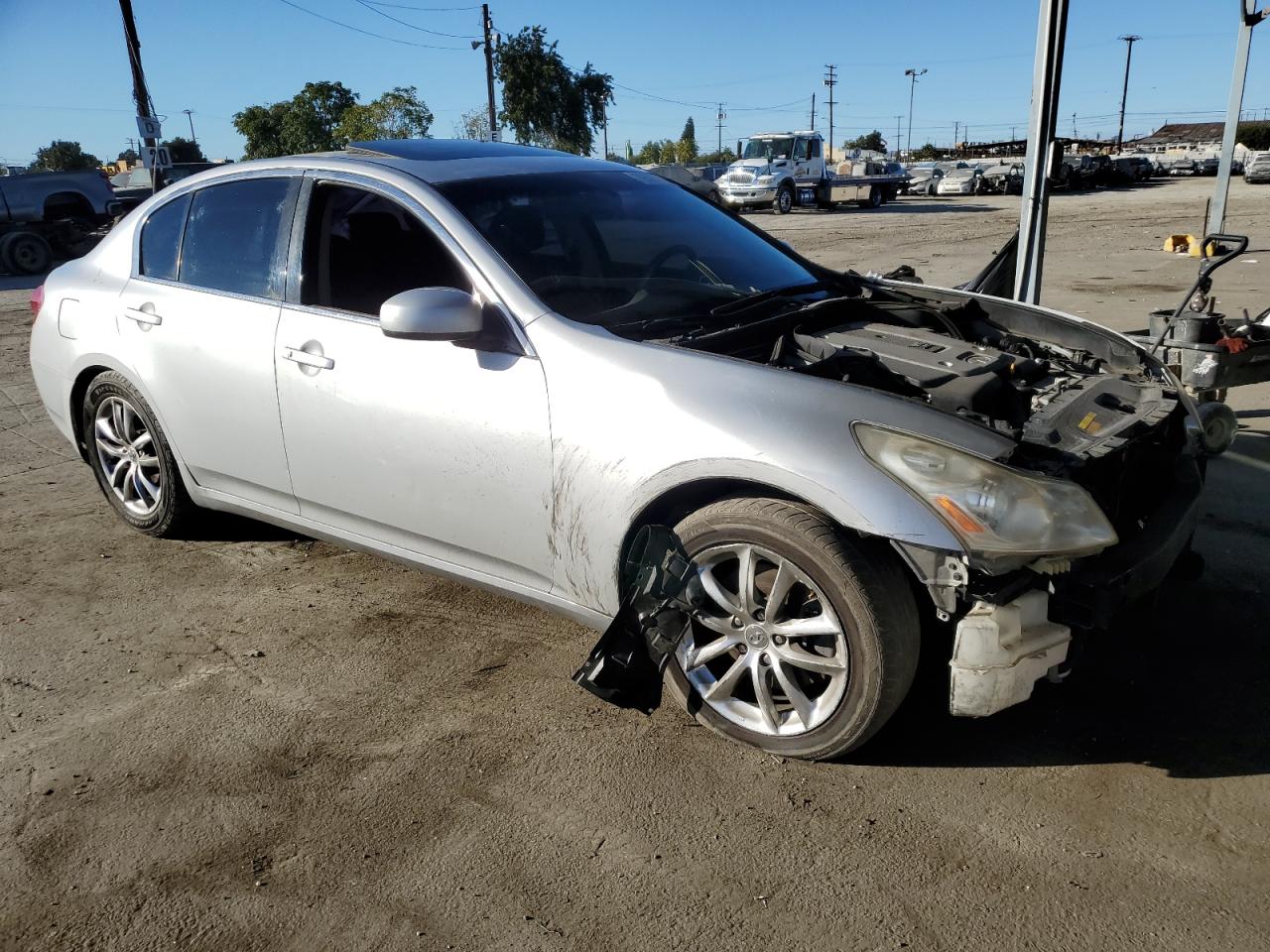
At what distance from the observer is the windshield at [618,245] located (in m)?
3.39

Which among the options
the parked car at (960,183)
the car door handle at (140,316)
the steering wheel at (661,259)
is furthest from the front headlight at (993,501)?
the parked car at (960,183)

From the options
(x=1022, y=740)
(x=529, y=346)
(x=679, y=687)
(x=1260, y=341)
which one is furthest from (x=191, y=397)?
(x=1260, y=341)

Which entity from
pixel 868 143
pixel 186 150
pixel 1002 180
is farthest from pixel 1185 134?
pixel 186 150

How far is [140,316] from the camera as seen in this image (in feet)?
13.9

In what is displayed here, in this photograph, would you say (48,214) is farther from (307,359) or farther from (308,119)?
(308,119)

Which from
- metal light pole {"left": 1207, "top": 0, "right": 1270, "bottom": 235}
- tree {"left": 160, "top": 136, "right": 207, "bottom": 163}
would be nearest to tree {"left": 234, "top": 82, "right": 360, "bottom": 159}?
tree {"left": 160, "top": 136, "right": 207, "bottom": 163}

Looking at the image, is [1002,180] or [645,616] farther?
[1002,180]

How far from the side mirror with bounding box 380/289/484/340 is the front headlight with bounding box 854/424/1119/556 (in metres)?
1.23

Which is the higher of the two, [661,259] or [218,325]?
[661,259]

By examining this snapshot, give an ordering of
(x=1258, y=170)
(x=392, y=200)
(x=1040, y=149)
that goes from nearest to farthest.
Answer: (x=392, y=200) < (x=1040, y=149) < (x=1258, y=170)

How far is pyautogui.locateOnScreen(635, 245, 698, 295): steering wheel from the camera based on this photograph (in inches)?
143

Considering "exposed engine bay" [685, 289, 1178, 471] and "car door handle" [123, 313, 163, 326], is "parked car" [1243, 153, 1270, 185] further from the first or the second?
"car door handle" [123, 313, 163, 326]

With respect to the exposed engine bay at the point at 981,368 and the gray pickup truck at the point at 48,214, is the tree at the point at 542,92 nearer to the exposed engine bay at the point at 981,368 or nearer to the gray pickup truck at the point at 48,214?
the gray pickup truck at the point at 48,214

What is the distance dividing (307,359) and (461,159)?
37.6 inches
